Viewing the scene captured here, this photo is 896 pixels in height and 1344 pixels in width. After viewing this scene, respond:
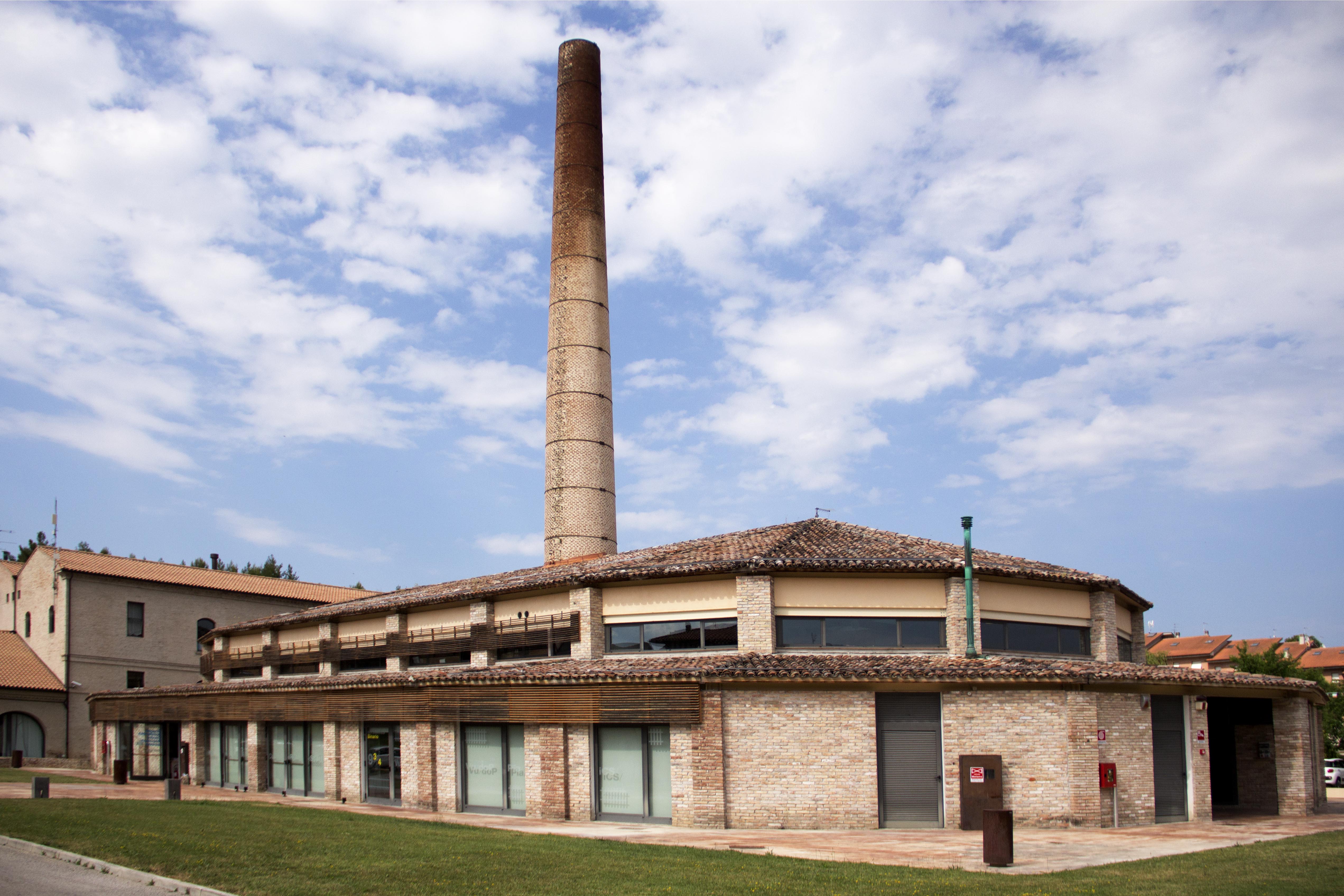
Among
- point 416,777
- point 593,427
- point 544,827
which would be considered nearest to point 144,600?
point 593,427

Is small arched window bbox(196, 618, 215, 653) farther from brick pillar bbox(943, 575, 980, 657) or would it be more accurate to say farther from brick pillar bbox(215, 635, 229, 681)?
brick pillar bbox(943, 575, 980, 657)

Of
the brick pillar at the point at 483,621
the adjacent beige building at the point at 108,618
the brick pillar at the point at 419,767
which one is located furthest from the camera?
the adjacent beige building at the point at 108,618

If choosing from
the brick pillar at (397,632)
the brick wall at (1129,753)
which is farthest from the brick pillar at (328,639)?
the brick wall at (1129,753)

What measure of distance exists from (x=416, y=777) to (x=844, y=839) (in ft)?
42.9

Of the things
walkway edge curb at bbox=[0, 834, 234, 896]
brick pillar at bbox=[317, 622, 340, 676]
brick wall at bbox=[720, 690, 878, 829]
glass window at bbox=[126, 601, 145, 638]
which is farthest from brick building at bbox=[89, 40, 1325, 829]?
glass window at bbox=[126, 601, 145, 638]

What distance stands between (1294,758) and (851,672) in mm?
12860

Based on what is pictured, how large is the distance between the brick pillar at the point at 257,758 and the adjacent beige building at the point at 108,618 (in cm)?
1676

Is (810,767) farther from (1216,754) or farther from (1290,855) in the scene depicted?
(1216,754)

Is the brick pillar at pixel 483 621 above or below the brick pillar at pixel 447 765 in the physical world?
above

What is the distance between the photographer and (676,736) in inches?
930

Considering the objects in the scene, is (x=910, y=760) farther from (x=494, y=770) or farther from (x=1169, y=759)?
(x=494, y=770)

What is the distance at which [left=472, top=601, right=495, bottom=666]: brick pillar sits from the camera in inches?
1231

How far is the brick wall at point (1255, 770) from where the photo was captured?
28.2m

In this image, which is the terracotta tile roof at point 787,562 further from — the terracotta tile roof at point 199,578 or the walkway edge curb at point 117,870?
the terracotta tile roof at point 199,578
